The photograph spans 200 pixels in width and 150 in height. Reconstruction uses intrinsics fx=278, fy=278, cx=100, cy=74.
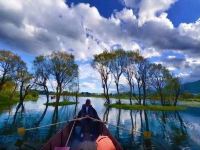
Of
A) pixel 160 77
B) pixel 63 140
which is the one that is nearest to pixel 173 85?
pixel 160 77

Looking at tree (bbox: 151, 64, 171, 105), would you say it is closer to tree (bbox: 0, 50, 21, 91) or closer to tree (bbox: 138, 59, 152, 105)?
tree (bbox: 138, 59, 152, 105)

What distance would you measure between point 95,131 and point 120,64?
62.3 meters

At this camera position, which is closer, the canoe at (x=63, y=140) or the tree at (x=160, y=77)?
the canoe at (x=63, y=140)

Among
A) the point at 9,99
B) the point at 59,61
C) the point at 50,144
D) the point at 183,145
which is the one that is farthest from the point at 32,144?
the point at 9,99

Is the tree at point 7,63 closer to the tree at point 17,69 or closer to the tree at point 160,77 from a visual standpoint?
the tree at point 17,69

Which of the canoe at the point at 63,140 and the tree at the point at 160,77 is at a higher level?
the tree at the point at 160,77

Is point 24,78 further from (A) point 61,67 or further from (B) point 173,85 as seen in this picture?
(B) point 173,85

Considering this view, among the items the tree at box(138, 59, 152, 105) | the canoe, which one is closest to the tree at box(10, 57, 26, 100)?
the tree at box(138, 59, 152, 105)

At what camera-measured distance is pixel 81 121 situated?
20594 millimetres

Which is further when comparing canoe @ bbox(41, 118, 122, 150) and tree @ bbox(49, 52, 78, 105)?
tree @ bbox(49, 52, 78, 105)

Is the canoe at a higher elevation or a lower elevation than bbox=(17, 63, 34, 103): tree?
lower

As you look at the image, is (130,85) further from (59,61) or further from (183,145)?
(183,145)

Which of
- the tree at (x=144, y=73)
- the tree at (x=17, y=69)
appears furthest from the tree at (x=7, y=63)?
the tree at (x=144, y=73)

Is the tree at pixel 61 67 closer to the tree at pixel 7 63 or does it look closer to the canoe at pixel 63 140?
the tree at pixel 7 63
